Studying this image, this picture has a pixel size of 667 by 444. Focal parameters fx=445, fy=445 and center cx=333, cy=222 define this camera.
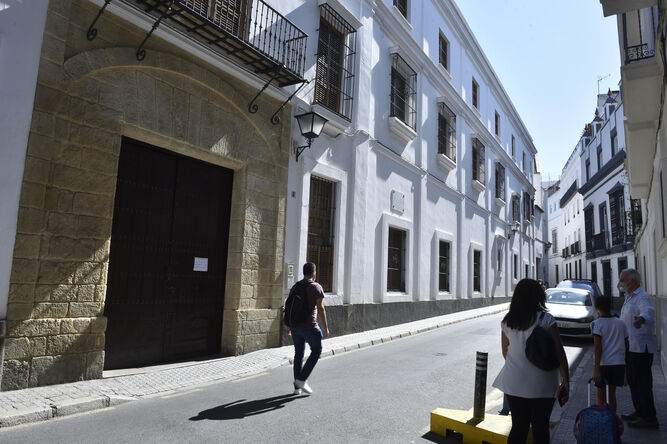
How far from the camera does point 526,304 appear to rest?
10.5ft

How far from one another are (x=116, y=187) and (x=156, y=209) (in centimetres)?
76

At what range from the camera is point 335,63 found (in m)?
10.9

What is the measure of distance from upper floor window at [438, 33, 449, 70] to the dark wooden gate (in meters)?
12.0

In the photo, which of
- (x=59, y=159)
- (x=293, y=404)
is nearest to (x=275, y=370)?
(x=293, y=404)

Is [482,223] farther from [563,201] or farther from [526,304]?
[563,201]

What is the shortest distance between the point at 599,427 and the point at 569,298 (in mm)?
9823

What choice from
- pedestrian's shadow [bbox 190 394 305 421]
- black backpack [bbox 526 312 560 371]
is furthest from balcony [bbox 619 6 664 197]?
pedestrian's shadow [bbox 190 394 305 421]

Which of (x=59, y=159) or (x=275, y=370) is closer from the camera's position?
(x=59, y=159)

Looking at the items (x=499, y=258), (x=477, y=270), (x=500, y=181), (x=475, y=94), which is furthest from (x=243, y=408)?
(x=500, y=181)

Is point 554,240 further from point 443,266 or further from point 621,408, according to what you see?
point 621,408

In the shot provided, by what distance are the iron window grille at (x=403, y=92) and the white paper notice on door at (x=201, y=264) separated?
25.0 ft

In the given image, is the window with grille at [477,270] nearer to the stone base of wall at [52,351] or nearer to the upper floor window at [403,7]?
the upper floor window at [403,7]

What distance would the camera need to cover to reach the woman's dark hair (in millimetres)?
3168

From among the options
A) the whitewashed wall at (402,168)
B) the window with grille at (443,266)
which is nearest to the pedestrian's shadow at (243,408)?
the whitewashed wall at (402,168)
